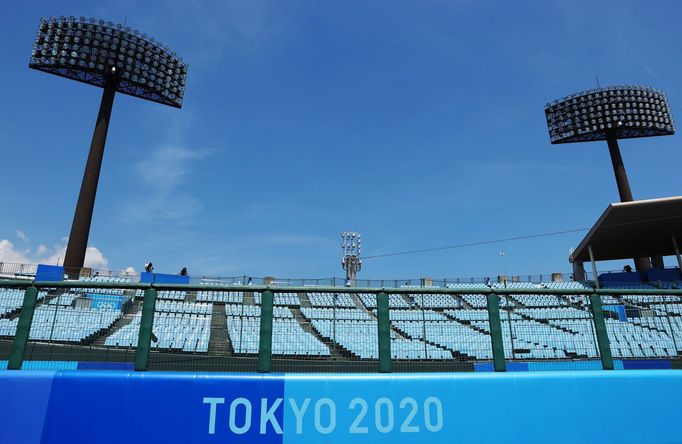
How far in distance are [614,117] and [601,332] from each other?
5170 centimetres

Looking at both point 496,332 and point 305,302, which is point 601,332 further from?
point 305,302

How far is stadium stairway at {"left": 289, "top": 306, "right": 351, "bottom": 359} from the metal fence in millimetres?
19

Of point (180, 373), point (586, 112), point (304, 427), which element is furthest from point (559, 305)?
point (586, 112)

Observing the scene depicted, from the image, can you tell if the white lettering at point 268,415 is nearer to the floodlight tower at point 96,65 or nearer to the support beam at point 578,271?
the floodlight tower at point 96,65

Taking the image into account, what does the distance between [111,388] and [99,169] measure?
36268mm

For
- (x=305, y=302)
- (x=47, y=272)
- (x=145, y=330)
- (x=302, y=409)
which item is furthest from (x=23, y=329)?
(x=47, y=272)

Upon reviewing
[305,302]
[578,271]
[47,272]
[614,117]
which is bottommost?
[305,302]

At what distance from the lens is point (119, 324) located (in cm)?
561

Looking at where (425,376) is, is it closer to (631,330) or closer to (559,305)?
(559,305)

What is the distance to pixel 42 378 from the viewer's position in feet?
15.7

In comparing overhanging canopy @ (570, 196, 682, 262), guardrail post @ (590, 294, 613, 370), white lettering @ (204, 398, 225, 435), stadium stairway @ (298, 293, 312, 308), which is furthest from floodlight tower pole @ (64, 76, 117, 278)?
overhanging canopy @ (570, 196, 682, 262)

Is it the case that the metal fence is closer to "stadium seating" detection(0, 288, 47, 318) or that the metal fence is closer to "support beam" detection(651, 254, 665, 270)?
"stadium seating" detection(0, 288, 47, 318)

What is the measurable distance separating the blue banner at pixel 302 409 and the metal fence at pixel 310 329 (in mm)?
348

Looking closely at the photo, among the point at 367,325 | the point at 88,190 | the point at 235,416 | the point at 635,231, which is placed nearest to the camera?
the point at 235,416
